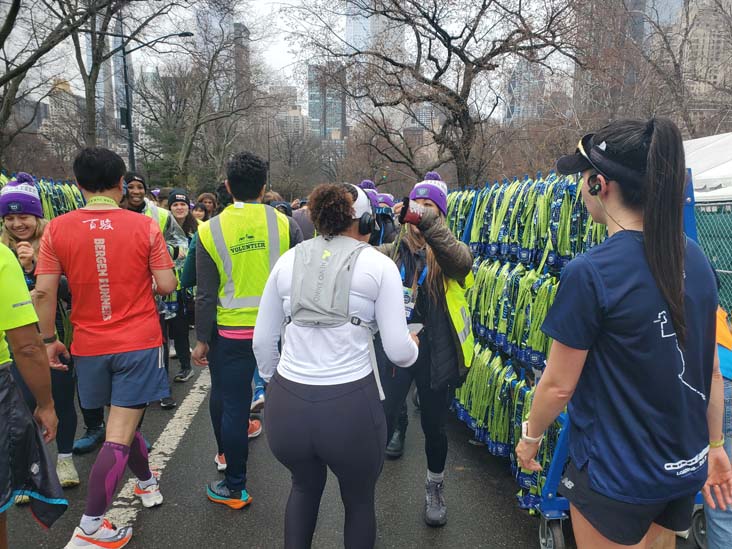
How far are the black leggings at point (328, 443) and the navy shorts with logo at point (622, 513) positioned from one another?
2.53ft

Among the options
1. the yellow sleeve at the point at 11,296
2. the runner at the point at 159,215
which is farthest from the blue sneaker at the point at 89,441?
the yellow sleeve at the point at 11,296

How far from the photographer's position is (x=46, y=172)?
3812 cm

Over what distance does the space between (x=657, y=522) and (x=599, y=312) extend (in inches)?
29.5

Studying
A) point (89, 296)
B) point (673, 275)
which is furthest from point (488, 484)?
point (89, 296)

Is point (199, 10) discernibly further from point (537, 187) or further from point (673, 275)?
point (673, 275)

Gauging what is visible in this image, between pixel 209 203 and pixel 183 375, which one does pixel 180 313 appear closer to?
pixel 183 375

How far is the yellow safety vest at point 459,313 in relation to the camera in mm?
2797

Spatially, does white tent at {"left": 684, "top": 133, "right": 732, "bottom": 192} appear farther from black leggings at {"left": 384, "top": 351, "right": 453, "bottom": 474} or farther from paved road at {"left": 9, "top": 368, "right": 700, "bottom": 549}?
black leggings at {"left": 384, "top": 351, "right": 453, "bottom": 474}

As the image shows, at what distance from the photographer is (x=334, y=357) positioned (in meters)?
1.94

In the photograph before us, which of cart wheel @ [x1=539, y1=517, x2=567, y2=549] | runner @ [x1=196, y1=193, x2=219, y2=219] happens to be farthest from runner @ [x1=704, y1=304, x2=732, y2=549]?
runner @ [x1=196, y1=193, x2=219, y2=219]

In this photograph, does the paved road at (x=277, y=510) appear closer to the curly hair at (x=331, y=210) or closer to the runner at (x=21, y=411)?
the runner at (x=21, y=411)

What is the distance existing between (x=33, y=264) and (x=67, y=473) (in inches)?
56.2

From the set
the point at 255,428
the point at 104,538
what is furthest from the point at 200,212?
the point at 104,538

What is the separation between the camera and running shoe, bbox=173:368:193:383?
5520mm
